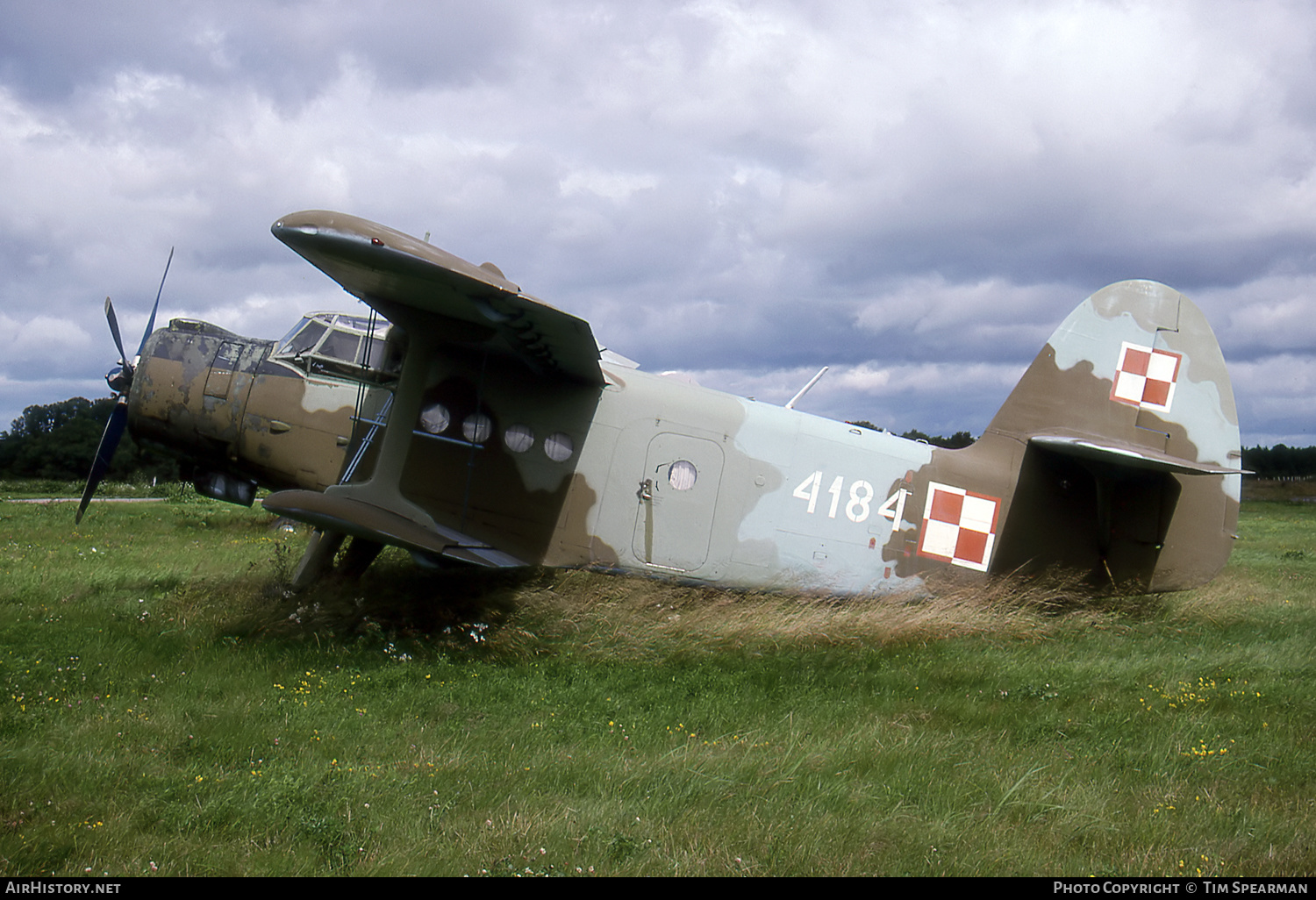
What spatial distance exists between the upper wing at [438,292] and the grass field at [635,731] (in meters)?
2.10

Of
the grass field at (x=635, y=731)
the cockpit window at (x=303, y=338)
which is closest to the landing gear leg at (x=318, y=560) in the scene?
the grass field at (x=635, y=731)

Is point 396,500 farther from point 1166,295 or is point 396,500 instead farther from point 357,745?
point 1166,295

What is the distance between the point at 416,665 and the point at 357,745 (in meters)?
1.53

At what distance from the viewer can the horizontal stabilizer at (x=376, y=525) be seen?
5.84 m

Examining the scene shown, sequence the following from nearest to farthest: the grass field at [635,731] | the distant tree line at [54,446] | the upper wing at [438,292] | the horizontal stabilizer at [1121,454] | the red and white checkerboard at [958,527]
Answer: the grass field at [635,731], the upper wing at [438,292], the horizontal stabilizer at [1121,454], the red and white checkerboard at [958,527], the distant tree line at [54,446]

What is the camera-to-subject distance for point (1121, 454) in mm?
7242

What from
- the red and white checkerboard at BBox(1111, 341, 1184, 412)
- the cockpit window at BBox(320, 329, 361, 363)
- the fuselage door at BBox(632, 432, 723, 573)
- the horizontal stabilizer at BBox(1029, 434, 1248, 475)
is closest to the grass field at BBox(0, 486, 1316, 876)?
the fuselage door at BBox(632, 432, 723, 573)

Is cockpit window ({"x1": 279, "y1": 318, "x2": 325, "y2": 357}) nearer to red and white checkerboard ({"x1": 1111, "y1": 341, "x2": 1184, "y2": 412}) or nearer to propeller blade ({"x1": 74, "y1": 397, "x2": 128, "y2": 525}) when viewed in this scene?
propeller blade ({"x1": 74, "y1": 397, "x2": 128, "y2": 525})

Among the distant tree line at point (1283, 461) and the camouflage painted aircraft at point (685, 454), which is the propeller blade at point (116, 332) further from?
the distant tree line at point (1283, 461)

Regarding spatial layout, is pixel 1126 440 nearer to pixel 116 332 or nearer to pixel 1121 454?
pixel 1121 454

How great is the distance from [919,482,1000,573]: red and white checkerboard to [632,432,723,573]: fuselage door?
2146mm

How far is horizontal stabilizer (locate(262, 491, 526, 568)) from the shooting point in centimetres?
584

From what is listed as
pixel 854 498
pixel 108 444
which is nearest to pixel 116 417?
pixel 108 444
